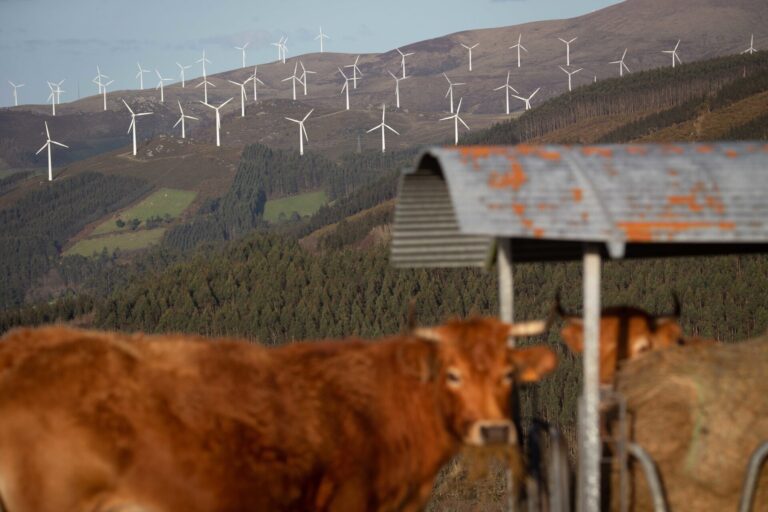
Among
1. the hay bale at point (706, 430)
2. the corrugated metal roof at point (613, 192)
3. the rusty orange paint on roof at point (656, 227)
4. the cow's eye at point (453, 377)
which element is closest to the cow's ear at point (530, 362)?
the cow's eye at point (453, 377)

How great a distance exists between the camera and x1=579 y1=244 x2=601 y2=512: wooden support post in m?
13.2

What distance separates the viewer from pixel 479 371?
12945mm

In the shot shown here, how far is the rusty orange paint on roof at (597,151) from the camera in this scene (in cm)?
1388

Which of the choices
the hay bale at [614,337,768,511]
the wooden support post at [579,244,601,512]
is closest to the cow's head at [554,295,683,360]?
the hay bale at [614,337,768,511]

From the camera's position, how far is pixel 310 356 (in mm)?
13148

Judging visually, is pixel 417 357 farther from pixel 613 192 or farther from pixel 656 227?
pixel 656 227

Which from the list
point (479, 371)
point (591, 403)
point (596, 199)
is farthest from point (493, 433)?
point (596, 199)

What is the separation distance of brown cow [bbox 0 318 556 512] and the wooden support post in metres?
0.62

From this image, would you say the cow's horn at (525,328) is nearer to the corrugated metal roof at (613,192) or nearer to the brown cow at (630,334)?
the corrugated metal roof at (613,192)

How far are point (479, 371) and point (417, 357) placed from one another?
2.60ft

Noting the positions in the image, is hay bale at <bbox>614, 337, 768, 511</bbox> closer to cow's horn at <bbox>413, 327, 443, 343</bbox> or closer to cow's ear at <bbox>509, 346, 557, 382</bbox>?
cow's ear at <bbox>509, 346, 557, 382</bbox>

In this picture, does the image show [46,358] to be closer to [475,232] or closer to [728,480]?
[475,232]

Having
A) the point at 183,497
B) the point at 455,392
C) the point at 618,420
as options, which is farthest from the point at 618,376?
the point at 183,497

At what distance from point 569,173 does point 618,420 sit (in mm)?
3409
